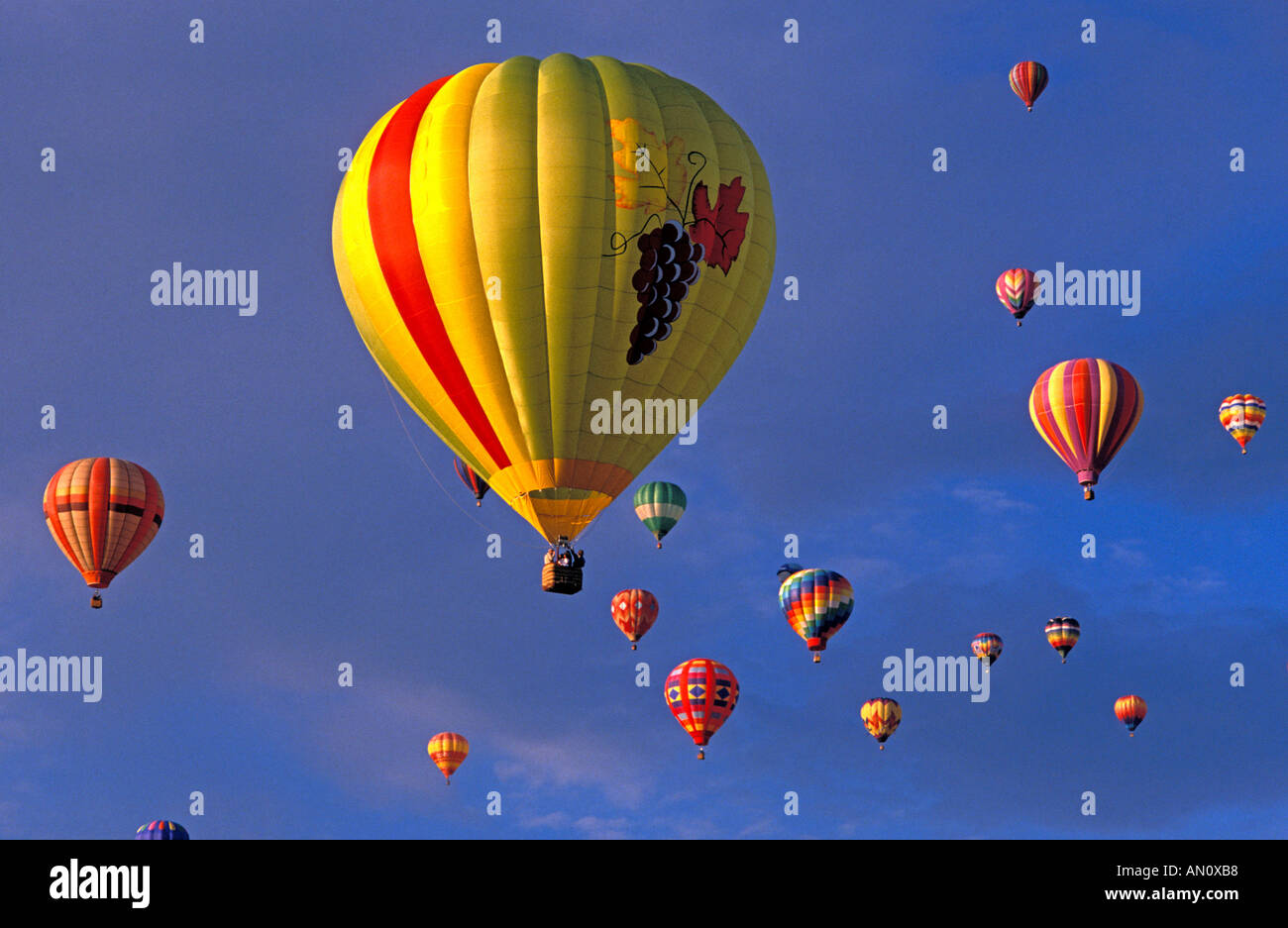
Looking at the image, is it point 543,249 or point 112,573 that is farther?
point 112,573

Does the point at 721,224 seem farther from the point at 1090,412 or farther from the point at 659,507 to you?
the point at 659,507

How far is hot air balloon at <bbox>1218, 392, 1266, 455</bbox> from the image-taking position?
217 feet

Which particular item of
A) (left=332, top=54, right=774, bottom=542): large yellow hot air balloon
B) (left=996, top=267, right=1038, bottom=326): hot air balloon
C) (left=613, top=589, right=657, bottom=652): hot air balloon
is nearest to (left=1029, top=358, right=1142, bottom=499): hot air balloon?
(left=996, top=267, right=1038, bottom=326): hot air balloon

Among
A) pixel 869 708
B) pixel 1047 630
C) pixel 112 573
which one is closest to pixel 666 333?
pixel 112 573

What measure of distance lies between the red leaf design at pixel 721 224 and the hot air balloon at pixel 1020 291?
20106 millimetres

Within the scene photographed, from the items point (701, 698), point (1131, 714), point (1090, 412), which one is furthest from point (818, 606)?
point (1131, 714)

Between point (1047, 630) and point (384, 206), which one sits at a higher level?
point (384, 206)

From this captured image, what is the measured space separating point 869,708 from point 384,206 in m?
27.6

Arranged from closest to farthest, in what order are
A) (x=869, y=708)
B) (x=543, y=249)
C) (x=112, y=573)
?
1. (x=543, y=249)
2. (x=112, y=573)
3. (x=869, y=708)

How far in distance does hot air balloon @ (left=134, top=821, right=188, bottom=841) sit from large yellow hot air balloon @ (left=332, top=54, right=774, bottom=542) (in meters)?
18.4

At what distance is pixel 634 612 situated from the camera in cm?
6044

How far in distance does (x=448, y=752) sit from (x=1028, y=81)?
85.4 feet

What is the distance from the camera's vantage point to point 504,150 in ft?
135

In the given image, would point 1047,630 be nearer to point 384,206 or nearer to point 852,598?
point 852,598
